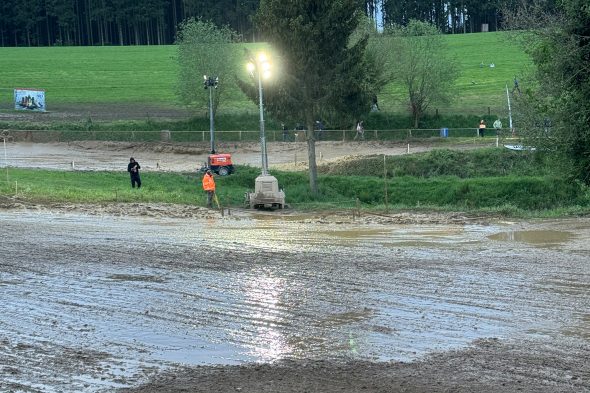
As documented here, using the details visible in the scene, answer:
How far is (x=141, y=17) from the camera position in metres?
141

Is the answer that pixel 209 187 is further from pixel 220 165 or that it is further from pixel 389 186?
pixel 220 165

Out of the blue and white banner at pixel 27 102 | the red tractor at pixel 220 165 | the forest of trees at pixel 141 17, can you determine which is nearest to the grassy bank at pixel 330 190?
the red tractor at pixel 220 165

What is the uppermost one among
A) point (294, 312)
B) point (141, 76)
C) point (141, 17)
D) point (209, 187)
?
point (141, 17)

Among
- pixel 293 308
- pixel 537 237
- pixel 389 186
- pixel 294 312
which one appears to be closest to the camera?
pixel 294 312

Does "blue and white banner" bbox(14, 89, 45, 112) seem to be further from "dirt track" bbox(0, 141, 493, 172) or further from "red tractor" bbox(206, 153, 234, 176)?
"red tractor" bbox(206, 153, 234, 176)

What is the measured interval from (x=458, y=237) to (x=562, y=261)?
5451 millimetres

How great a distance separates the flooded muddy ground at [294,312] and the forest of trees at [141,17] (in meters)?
118

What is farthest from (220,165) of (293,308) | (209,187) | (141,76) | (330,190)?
(141,76)

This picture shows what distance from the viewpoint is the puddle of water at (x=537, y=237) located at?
75.5ft

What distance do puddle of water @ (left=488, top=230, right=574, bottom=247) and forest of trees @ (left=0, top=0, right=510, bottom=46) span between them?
4507 inches

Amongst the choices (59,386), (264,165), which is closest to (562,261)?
(59,386)

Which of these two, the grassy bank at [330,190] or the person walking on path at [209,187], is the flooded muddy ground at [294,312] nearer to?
the person walking on path at [209,187]

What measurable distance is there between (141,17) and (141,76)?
1503 inches

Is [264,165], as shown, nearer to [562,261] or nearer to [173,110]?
[562,261]
